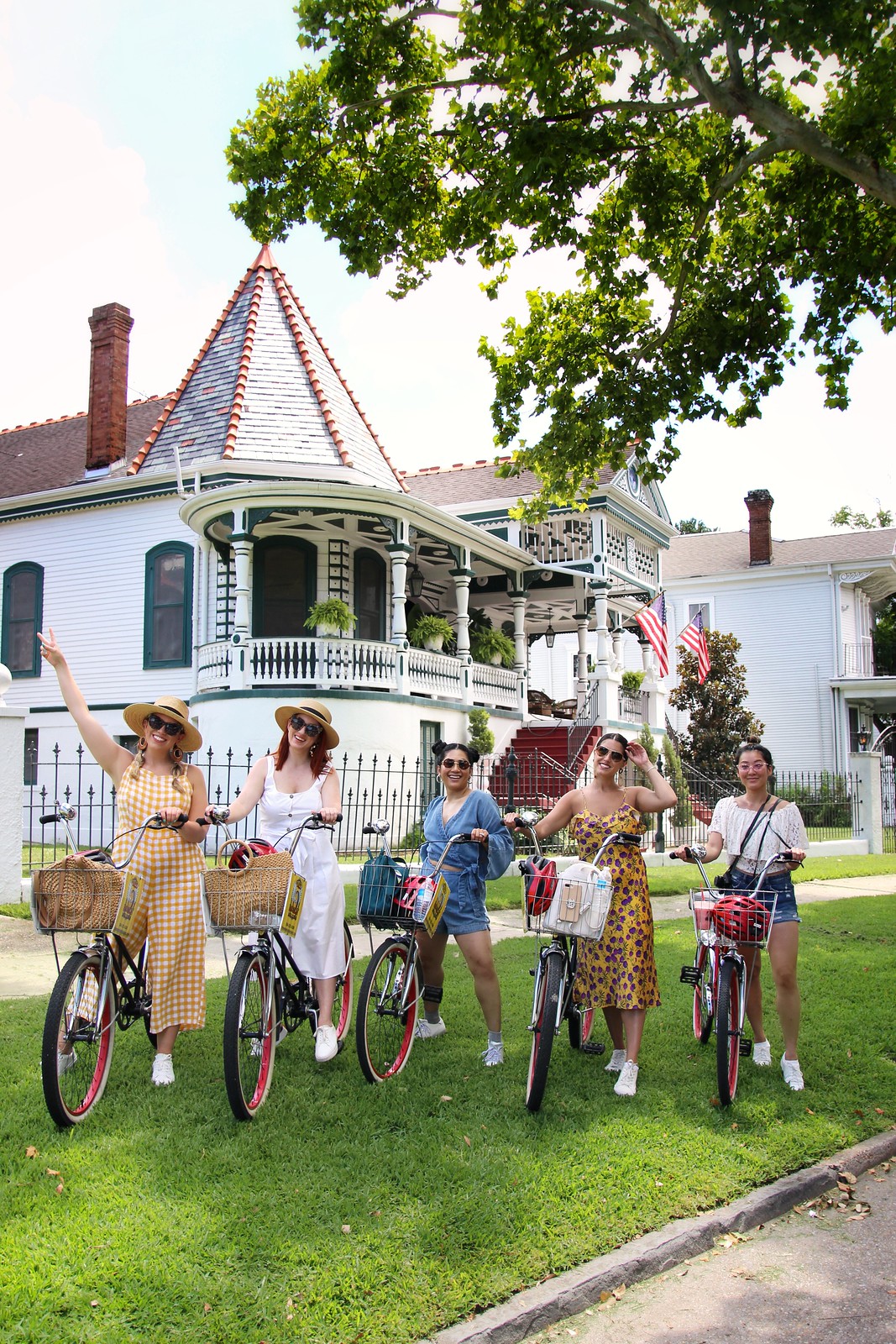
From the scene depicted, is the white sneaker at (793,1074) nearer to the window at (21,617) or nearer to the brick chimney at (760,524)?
the window at (21,617)

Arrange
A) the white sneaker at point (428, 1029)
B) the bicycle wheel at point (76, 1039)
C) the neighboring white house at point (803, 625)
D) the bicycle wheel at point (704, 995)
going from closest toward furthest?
the bicycle wheel at point (76, 1039) < the bicycle wheel at point (704, 995) < the white sneaker at point (428, 1029) < the neighboring white house at point (803, 625)

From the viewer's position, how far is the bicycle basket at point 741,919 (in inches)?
219

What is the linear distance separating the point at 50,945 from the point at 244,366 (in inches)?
537

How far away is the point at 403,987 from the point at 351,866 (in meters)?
7.09

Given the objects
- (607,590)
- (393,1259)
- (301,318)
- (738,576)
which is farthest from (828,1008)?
(738,576)

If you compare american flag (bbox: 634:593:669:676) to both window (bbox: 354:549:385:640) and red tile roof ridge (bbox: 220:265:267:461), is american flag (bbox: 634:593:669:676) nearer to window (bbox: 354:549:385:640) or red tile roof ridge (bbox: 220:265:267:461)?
window (bbox: 354:549:385:640)

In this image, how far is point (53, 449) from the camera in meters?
24.0

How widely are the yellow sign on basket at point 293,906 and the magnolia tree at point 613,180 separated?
6954 millimetres

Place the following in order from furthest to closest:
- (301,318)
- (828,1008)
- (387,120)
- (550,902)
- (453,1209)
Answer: (301,318) → (387,120) → (828,1008) → (550,902) → (453,1209)

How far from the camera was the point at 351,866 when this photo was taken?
12742 mm

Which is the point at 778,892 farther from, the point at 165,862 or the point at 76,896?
the point at 76,896

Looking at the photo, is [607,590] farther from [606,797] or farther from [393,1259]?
[393,1259]

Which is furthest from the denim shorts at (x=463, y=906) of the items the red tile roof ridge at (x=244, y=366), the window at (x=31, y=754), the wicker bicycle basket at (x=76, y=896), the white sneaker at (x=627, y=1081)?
the window at (x=31, y=754)

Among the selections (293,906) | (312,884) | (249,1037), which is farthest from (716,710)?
(249,1037)
